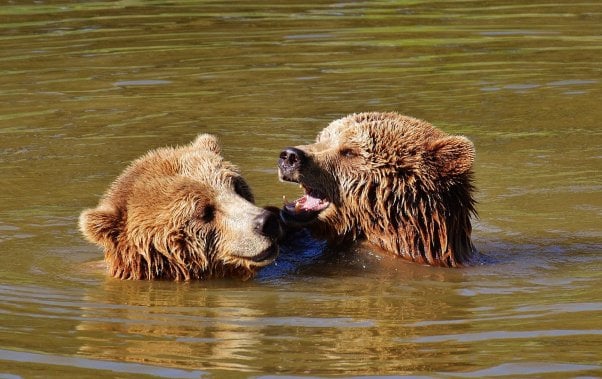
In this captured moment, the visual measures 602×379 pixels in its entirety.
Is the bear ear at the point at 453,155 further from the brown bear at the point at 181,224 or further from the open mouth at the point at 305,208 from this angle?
the brown bear at the point at 181,224

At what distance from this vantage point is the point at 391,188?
380 inches

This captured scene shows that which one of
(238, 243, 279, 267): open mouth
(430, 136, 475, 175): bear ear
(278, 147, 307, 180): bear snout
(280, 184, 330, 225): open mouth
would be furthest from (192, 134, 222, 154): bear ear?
(430, 136, 475, 175): bear ear

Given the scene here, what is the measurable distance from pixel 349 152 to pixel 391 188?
0.46 meters

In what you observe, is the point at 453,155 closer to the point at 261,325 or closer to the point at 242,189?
the point at 242,189

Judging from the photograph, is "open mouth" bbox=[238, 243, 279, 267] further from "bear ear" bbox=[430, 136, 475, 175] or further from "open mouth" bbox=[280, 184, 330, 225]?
"bear ear" bbox=[430, 136, 475, 175]

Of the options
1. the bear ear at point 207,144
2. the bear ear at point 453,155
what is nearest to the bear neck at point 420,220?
the bear ear at point 453,155

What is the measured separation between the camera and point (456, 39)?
18.3 metres

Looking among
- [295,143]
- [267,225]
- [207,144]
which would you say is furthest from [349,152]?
[295,143]

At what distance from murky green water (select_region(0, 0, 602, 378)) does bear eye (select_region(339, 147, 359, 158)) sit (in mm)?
718

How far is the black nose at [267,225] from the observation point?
9.02 m

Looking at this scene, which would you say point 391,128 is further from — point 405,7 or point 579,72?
point 405,7

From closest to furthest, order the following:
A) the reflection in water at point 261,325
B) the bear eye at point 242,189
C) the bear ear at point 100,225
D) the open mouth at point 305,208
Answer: the reflection in water at point 261,325, the bear ear at point 100,225, the bear eye at point 242,189, the open mouth at point 305,208

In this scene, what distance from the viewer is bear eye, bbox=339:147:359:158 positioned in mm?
9859

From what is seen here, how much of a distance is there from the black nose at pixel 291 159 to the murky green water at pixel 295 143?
767 millimetres
